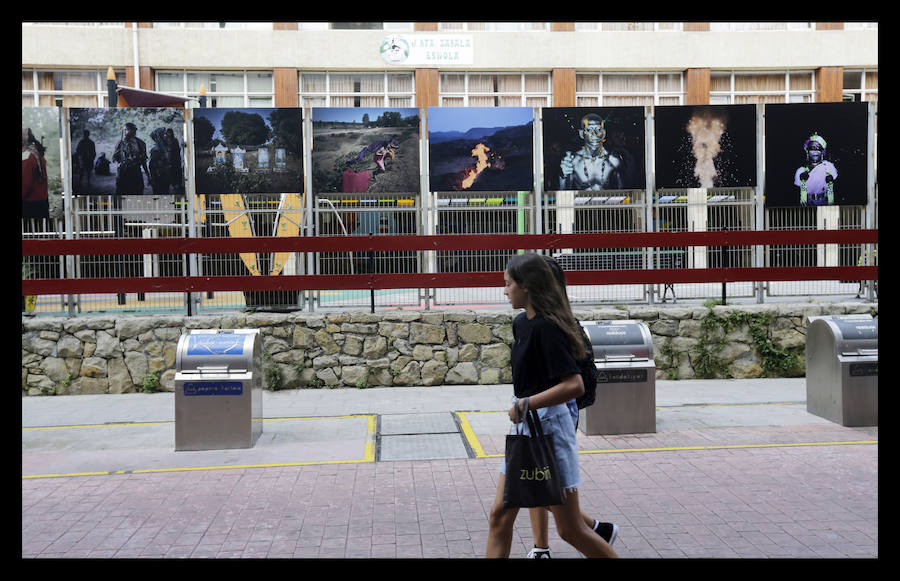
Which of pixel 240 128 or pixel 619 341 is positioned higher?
pixel 240 128

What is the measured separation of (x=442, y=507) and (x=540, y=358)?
7.16 ft

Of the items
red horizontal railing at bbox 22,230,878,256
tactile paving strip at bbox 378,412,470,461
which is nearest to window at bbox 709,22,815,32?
red horizontal railing at bbox 22,230,878,256

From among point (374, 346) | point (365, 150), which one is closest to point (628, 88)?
point (365, 150)

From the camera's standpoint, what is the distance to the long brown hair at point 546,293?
12.3ft

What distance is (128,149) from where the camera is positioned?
1128 cm

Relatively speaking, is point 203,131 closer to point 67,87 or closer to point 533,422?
point 533,422

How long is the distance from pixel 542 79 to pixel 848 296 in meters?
15.2

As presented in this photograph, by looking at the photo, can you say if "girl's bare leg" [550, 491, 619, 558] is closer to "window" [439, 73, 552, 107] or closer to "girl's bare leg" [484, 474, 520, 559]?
"girl's bare leg" [484, 474, 520, 559]

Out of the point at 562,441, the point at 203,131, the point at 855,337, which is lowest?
the point at 562,441

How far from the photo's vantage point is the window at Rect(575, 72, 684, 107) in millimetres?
25016

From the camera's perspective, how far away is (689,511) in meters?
5.25

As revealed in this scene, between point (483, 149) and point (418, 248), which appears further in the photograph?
point (483, 149)

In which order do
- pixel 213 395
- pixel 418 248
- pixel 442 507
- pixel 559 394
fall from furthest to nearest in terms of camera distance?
1. pixel 418 248
2. pixel 213 395
3. pixel 442 507
4. pixel 559 394

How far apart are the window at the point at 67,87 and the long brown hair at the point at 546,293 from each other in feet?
76.9
